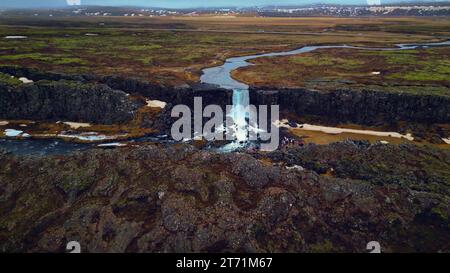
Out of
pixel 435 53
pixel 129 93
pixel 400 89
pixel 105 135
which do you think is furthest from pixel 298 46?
pixel 105 135

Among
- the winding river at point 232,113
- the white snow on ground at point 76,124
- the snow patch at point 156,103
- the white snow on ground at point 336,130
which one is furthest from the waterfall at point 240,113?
the white snow on ground at point 76,124

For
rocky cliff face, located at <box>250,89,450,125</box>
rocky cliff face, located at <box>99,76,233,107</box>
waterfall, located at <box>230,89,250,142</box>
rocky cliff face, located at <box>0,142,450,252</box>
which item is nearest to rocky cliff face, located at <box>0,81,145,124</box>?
rocky cliff face, located at <box>99,76,233,107</box>

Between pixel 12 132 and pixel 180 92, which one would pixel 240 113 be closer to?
pixel 180 92

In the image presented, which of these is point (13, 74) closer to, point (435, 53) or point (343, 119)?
point (343, 119)

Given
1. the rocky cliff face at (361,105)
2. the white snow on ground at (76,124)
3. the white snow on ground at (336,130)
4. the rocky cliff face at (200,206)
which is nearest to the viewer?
the rocky cliff face at (200,206)

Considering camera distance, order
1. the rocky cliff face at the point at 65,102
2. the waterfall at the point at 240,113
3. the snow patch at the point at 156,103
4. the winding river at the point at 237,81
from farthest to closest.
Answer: the snow patch at the point at 156,103, the winding river at the point at 237,81, the rocky cliff face at the point at 65,102, the waterfall at the point at 240,113

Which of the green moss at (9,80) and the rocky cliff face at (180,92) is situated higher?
the green moss at (9,80)

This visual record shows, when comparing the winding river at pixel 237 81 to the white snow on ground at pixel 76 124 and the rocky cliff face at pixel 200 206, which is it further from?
the white snow on ground at pixel 76 124
